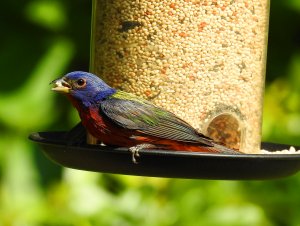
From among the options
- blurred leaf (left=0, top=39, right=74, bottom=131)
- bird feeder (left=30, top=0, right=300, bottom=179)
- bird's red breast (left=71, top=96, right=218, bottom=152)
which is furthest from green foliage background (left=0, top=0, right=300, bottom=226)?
Result: bird's red breast (left=71, top=96, right=218, bottom=152)

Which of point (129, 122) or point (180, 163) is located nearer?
point (180, 163)

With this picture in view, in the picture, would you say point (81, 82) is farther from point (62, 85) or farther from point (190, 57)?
point (190, 57)

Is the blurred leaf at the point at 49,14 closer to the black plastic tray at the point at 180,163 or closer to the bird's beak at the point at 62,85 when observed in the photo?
the bird's beak at the point at 62,85

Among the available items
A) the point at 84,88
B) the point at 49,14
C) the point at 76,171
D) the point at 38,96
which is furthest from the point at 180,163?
the point at 49,14

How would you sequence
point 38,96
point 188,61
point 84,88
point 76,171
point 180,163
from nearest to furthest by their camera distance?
1. point 180,163
2. point 84,88
3. point 188,61
4. point 76,171
5. point 38,96

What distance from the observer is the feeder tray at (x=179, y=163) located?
173 inches

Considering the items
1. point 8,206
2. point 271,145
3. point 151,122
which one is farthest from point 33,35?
point 151,122

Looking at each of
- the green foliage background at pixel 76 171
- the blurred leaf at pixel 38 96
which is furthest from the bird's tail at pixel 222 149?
the blurred leaf at pixel 38 96

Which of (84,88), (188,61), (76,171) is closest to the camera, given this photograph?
(84,88)

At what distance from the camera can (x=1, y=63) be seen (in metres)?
7.20

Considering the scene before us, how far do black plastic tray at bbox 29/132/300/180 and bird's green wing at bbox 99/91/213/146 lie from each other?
16cm

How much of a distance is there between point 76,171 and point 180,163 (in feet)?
6.72

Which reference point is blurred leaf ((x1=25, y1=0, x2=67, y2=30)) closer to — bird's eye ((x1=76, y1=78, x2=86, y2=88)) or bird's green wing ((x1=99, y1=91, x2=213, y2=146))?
bird's eye ((x1=76, y1=78, x2=86, y2=88))

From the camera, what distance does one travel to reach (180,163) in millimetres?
4410
